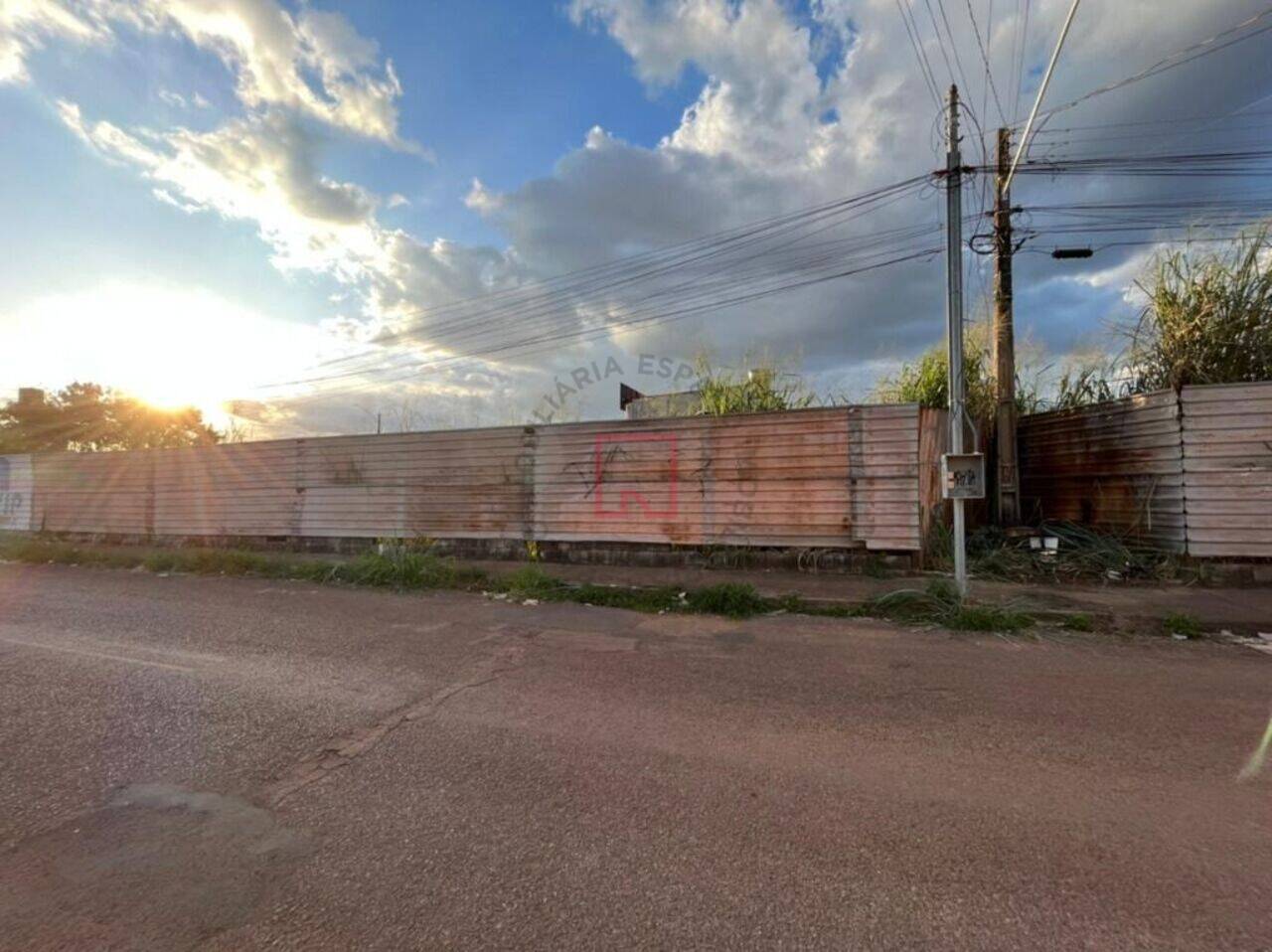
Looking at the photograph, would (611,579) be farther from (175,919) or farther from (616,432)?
(175,919)

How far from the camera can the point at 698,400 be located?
10.7 m

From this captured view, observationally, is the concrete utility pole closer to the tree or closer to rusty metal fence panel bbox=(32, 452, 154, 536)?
rusty metal fence panel bbox=(32, 452, 154, 536)

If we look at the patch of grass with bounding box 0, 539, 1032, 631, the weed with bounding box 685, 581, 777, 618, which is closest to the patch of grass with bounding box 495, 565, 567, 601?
the patch of grass with bounding box 0, 539, 1032, 631

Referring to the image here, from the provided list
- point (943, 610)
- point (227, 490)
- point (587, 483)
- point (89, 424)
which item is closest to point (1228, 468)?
Result: point (943, 610)

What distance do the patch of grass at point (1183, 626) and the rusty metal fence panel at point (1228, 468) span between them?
2504 mm

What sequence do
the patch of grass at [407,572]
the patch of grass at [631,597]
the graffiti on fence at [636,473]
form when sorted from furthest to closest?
the graffiti on fence at [636,473] < the patch of grass at [407,572] < the patch of grass at [631,597]

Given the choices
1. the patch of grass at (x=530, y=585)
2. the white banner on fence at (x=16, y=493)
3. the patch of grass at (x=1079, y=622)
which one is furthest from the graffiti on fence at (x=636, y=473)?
the white banner on fence at (x=16, y=493)

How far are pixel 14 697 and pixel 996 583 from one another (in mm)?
9515

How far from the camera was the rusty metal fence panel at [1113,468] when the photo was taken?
25.3 ft

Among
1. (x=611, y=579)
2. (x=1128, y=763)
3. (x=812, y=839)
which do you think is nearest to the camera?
(x=812, y=839)

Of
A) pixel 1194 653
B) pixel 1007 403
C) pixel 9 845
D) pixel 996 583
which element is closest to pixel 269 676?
pixel 9 845

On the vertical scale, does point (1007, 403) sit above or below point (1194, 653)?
above

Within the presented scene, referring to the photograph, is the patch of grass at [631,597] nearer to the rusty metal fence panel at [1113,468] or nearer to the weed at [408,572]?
the weed at [408,572]

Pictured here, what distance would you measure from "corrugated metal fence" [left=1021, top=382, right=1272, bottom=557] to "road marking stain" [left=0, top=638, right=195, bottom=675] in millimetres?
10917
